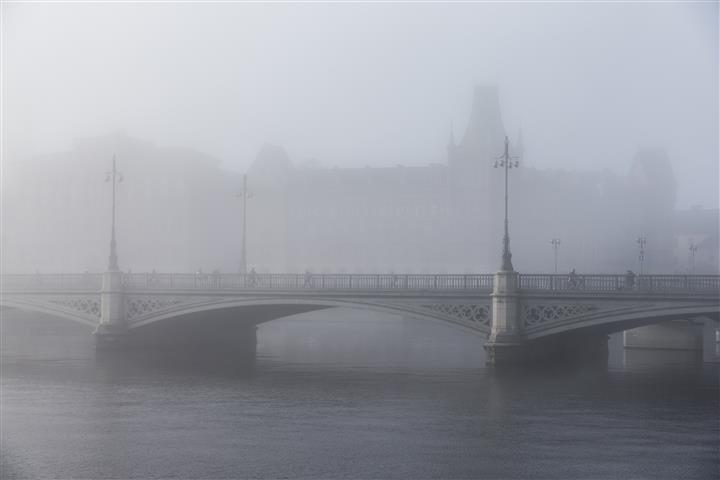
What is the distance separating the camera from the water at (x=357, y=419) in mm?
22156

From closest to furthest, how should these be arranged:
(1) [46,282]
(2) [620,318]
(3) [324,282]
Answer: (2) [620,318]
(3) [324,282]
(1) [46,282]

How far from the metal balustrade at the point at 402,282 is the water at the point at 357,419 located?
3.66 metres

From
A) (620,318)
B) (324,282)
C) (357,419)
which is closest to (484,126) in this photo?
(324,282)

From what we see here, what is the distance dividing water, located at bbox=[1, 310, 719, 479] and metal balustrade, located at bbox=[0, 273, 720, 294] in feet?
12.0

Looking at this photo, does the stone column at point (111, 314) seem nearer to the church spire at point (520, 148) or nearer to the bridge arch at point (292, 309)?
the bridge arch at point (292, 309)

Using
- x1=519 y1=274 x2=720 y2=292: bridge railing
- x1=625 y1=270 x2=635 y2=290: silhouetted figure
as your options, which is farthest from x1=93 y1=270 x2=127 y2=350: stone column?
x1=625 y1=270 x2=635 y2=290: silhouetted figure

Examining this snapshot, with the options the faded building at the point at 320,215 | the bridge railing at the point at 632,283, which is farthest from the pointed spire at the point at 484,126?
the bridge railing at the point at 632,283

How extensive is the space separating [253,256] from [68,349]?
168ft

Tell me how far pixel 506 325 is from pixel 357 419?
1352cm

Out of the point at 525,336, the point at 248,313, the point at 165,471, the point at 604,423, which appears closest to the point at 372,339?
the point at 248,313

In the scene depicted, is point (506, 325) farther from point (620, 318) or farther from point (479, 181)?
point (479, 181)

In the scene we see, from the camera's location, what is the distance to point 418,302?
43.3 meters

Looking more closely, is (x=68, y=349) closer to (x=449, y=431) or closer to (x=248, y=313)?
(x=248, y=313)

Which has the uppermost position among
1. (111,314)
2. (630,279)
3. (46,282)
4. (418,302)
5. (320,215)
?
(320,215)
